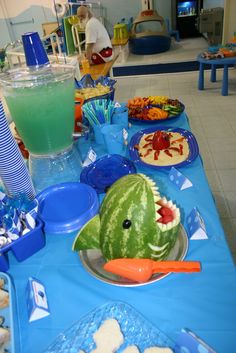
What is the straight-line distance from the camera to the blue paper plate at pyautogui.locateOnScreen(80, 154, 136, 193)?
769 mm

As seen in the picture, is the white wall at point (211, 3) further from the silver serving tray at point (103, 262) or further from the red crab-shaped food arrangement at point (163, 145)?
the silver serving tray at point (103, 262)

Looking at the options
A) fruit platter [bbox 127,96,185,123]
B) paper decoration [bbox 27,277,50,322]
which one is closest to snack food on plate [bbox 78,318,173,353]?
paper decoration [bbox 27,277,50,322]

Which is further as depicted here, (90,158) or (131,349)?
(90,158)

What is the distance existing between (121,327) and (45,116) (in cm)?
53

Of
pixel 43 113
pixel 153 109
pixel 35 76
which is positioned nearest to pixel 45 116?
pixel 43 113

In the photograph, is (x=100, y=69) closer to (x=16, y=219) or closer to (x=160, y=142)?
(x=160, y=142)

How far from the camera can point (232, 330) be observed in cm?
44

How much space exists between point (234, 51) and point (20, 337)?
3.13 m

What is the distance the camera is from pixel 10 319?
0.46 meters

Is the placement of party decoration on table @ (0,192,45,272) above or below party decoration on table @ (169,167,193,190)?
above

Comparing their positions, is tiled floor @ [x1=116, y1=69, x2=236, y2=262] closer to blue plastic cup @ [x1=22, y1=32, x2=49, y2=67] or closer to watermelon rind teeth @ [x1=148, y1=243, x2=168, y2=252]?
watermelon rind teeth @ [x1=148, y1=243, x2=168, y2=252]

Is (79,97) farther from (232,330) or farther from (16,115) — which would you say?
(232,330)

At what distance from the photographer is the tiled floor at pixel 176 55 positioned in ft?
12.9

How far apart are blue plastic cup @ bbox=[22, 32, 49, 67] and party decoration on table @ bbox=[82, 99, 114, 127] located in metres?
0.21
